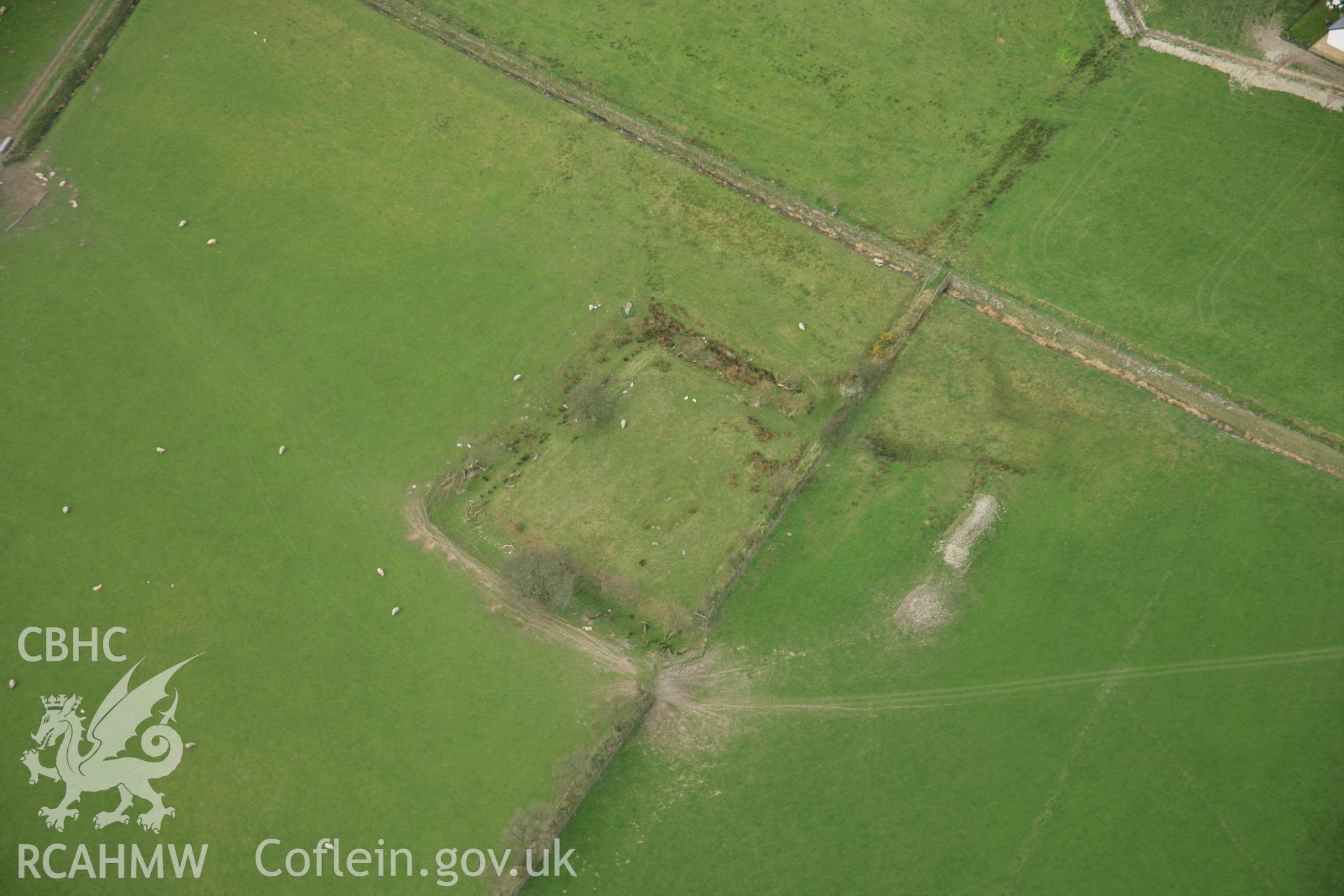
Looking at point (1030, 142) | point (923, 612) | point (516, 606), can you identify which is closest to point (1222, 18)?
point (1030, 142)

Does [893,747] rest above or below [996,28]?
below

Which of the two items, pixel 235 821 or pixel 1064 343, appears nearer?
pixel 235 821

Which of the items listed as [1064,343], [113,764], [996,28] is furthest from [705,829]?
[996,28]

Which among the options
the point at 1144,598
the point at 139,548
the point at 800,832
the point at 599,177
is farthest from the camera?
the point at 599,177

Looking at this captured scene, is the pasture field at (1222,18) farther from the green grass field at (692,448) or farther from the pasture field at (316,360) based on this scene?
the pasture field at (316,360)

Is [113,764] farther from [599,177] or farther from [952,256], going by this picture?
[952,256]

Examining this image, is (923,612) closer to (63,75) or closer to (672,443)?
(672,443)

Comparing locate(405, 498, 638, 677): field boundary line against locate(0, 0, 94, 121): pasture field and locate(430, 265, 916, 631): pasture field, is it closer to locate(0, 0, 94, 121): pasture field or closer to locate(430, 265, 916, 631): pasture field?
locate(430, 265, 916, 631): pasture field
